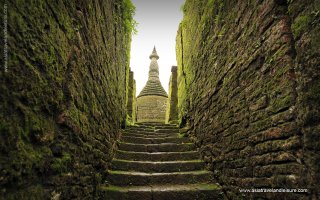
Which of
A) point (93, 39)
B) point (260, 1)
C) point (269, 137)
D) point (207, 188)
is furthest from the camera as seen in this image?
point (207, 188)

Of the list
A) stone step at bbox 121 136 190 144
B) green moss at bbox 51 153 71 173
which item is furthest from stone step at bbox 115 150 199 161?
green moss at bbox 51 153 71 173

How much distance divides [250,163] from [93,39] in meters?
2.54

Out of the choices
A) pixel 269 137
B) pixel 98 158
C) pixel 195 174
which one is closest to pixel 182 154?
pixel 195 174

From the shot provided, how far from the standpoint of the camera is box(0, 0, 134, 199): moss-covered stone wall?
99 centimetres

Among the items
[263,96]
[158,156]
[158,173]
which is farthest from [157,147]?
[263,96]

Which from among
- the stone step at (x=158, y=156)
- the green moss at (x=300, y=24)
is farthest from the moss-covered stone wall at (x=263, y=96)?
the stone step at (x=158, y=156)

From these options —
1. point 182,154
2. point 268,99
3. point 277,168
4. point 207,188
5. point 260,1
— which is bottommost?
point 207,188

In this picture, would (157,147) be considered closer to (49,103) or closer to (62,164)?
(62,164)

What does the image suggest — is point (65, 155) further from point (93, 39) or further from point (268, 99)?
point (268, 99)

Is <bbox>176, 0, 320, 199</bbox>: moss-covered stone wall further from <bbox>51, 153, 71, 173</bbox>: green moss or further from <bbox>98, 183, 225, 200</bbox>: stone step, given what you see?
<bbox>51, 153, 71, 173</bbox>: green moss

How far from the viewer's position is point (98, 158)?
268 cm

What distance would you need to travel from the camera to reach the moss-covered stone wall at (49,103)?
0.99 meters

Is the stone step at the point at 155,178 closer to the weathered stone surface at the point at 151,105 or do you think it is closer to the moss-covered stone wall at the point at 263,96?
the moss-covered stone wall at the point at 263,96

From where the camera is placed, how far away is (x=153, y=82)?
19312mm
